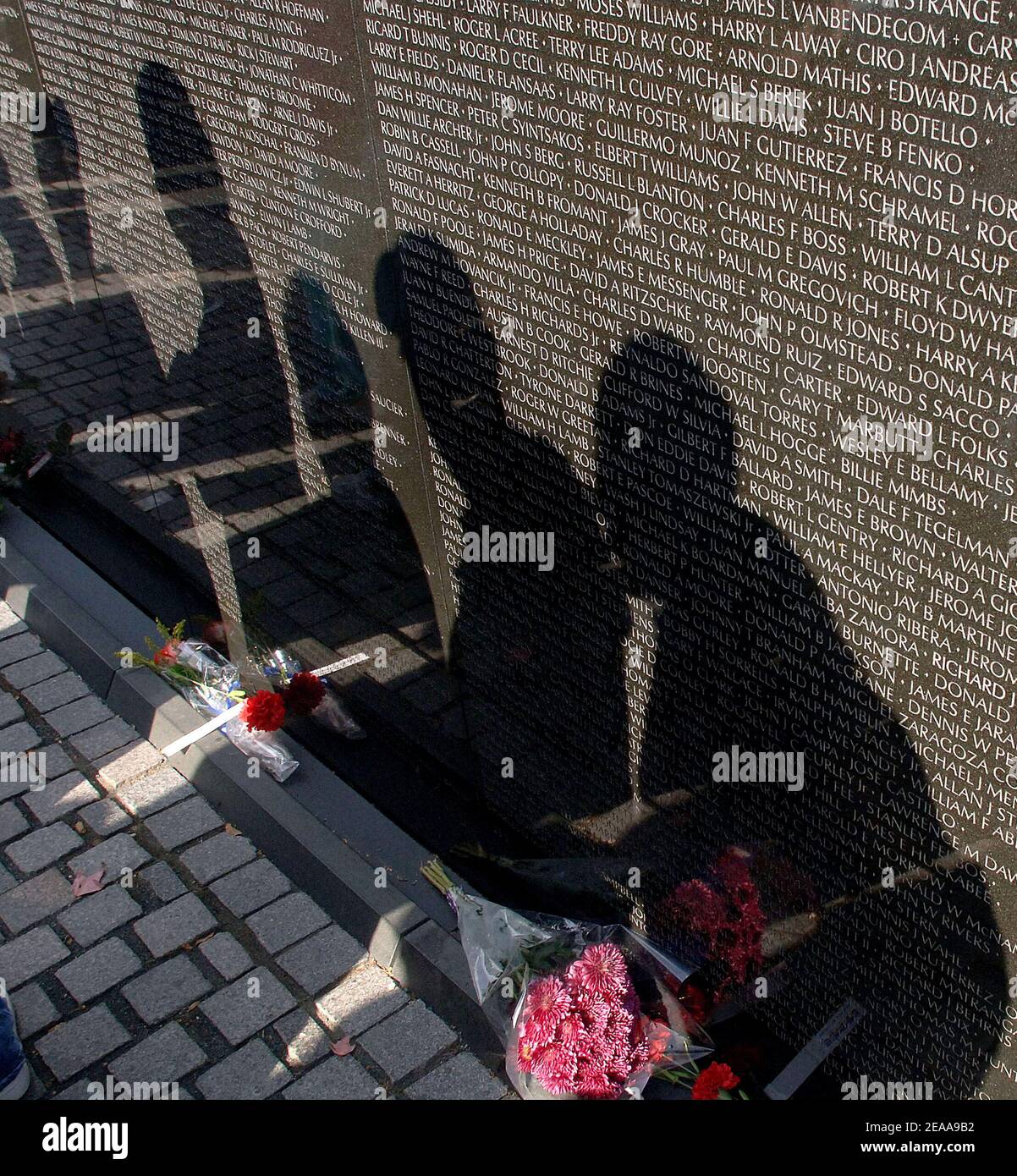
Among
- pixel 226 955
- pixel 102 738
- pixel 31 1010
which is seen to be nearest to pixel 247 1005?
pixel 226 955

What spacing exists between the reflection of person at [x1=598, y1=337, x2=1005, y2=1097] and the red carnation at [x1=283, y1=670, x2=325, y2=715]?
7.37 ft

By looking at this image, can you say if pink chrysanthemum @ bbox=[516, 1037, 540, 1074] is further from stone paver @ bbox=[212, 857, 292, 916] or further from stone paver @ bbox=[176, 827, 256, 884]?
stone paver @ bbox=[176, 827, 256, 884]

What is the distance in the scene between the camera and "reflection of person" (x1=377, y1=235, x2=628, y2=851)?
4.34 meters

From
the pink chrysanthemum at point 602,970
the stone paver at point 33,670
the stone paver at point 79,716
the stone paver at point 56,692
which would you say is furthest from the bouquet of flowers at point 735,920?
the stone paver at point 33,670

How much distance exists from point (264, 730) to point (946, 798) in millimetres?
3518

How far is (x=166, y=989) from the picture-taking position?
497cm

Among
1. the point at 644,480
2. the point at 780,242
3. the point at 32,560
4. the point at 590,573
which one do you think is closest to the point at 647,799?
the point at 590,573

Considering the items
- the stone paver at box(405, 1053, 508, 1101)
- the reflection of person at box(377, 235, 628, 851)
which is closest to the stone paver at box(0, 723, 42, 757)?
the reflection of person at box(377, 235, 628, 851)

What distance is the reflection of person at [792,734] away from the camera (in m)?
3.51

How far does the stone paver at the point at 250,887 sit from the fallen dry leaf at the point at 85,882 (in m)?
0.51

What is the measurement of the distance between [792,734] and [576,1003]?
1.25 metres

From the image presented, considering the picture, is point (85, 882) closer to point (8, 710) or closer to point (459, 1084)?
point (8, 710)

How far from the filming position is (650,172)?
11.1 feet

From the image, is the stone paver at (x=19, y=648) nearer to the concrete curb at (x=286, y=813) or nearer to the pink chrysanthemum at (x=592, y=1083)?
the concrete curb at (x=286, y=813)
